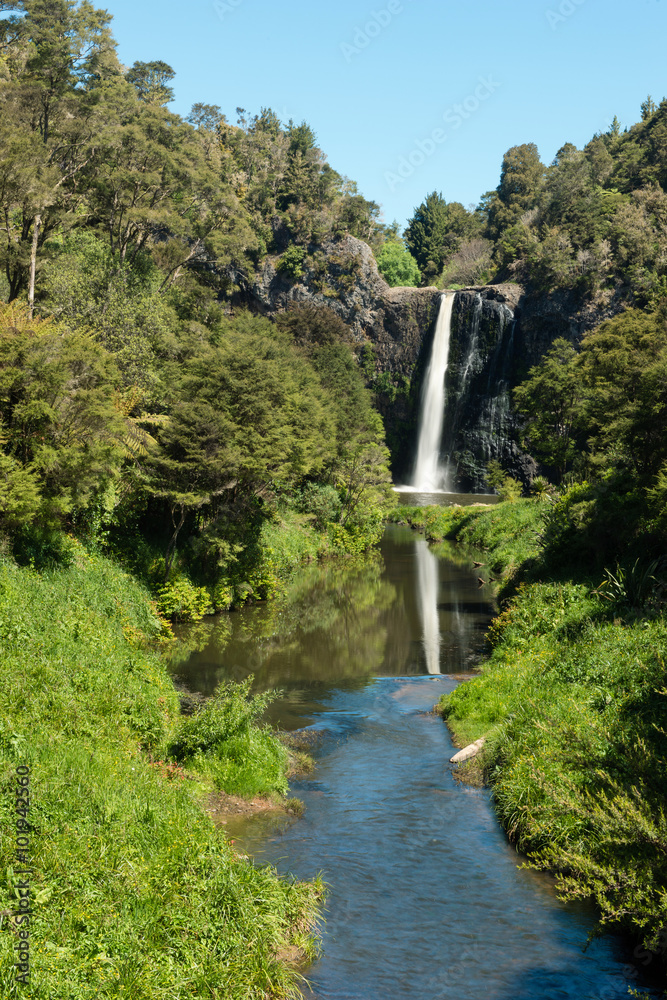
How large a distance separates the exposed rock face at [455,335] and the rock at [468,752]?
162 ft

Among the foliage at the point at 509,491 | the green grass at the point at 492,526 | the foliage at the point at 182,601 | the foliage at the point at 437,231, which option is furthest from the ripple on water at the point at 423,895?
the foliage at the point at 437,231

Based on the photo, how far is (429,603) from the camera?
89.0 ft

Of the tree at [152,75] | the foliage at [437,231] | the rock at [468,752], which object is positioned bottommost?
the rock at [468,752]

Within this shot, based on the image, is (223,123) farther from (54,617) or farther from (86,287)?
(54,617)

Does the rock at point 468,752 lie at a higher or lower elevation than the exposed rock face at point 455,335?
lower

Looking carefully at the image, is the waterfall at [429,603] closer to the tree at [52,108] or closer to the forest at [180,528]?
the forest at [180,528]

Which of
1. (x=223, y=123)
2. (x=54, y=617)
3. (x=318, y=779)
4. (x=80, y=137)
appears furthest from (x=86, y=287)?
(x=223, y=123)

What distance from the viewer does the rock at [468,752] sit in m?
12.8

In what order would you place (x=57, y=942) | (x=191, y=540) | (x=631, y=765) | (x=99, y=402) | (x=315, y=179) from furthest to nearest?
(x=315, y=179), (x=191, y=540), (x=99, y=402), (x=631, y=765), (x=57, y=942)

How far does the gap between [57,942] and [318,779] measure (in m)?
6.91

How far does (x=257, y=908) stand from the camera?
7.53 metres

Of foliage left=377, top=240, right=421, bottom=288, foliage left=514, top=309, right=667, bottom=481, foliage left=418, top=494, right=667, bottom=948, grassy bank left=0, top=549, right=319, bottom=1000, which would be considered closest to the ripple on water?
foliage left=418, top=494, right=667, bottom=948

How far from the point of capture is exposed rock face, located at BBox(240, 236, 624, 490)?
6122cm

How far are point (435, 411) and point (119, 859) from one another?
198ft
